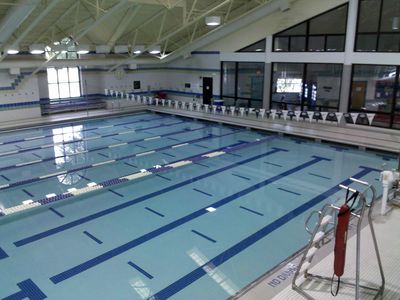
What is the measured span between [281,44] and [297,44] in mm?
731

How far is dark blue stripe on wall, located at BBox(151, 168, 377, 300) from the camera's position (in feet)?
15.8

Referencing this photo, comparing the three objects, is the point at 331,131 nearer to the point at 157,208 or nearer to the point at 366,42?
the point at 366,42

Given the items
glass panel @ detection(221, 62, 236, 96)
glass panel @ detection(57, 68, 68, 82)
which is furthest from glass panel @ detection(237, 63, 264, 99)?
glass panel @ detection(57, 68, 68, 82)

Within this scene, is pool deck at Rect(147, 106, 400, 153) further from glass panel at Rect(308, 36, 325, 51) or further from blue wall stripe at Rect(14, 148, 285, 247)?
blue wall stripe at Rect(14, 148, 285, 247)

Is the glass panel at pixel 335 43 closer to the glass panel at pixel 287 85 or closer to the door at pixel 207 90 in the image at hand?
the glass panel at pixel 287 85

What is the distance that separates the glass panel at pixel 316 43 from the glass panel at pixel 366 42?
139 cm

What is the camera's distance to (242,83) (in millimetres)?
17203

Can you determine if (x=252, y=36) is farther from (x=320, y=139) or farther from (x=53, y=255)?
(x=53, y=255)

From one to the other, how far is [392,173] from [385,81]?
312 inches

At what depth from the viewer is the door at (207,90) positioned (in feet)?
59.7

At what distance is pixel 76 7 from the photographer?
12305mm

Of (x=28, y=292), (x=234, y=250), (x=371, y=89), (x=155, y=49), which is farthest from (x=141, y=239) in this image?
(x=155, y=49)

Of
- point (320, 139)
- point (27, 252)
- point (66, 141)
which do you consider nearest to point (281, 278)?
point (27, 252)

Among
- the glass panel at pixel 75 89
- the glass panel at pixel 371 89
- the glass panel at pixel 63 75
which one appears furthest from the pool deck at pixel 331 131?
the glass panel at pixel 63 75
